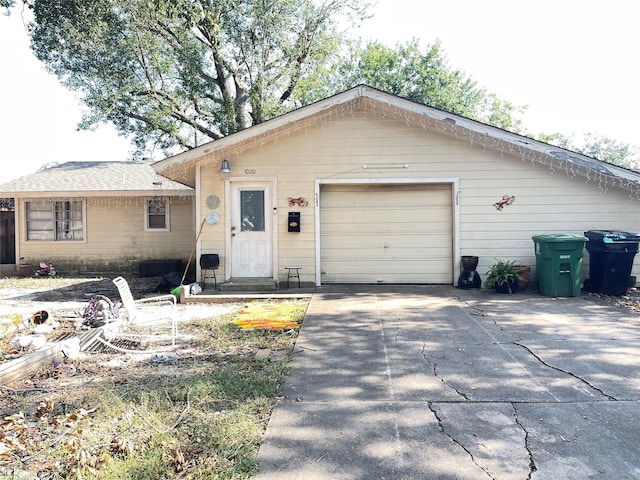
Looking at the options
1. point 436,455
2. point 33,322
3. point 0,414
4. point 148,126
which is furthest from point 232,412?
Result: point 148,126

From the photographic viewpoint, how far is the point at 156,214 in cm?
1324

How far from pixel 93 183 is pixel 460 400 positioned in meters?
13.3

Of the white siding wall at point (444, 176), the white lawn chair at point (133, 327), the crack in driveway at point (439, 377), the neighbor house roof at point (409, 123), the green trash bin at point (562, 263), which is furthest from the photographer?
the white siding wall at point (444, 176)

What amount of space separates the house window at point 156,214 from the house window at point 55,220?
2.18 meters

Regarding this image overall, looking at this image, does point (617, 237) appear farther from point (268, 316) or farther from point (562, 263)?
point (268, 316)

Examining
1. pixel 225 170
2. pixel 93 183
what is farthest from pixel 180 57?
pixel 225 170

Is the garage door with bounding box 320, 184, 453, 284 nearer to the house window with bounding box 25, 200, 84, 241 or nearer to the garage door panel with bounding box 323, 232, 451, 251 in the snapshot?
the garage door panel with bounding box 323, 232, 451, 251

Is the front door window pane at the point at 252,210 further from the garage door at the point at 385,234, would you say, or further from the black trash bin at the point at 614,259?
the black trash bin at the point at 614,259

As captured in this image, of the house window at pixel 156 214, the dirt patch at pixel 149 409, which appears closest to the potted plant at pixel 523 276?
the dirt patch at pixel 149 409

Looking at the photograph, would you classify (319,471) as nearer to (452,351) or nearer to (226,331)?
(452,351)

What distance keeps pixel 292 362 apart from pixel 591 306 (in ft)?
18.3

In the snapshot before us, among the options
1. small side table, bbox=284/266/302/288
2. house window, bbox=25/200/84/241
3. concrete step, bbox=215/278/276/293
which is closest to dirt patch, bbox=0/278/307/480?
concrete step, bbox=215/278/276/293

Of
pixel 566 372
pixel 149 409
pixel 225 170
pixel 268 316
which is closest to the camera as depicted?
pixel 149 409

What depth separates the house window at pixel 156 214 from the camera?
43.1 ft
